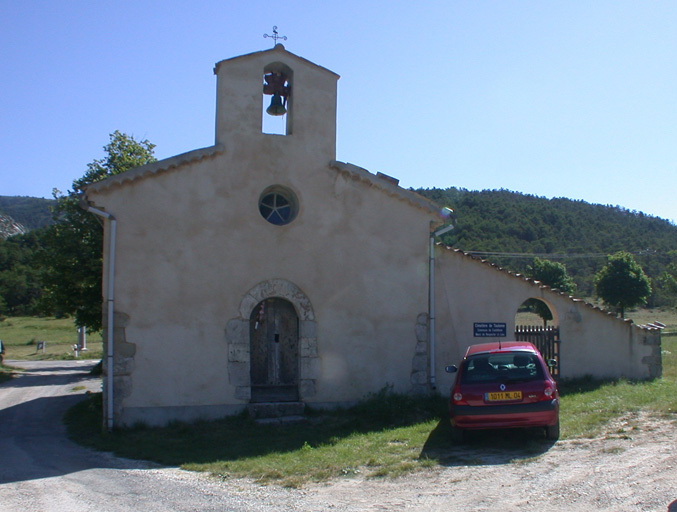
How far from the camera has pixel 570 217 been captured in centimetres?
5369

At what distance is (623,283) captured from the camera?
36.4m

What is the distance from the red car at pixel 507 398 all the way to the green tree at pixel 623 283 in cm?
3052

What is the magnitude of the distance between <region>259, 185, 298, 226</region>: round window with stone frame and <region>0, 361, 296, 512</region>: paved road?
5273 millimetres

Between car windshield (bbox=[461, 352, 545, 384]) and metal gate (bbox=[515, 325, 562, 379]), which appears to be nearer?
car windshield (bbox=[461, 352, 545, 384])

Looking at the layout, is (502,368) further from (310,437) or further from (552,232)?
(552,232)

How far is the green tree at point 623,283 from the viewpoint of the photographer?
119 ft

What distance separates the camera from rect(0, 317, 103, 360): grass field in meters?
36.1

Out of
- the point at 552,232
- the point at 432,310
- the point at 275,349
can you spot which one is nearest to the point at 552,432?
the point at 432,310

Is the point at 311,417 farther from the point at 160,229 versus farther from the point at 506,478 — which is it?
the point at 506,478

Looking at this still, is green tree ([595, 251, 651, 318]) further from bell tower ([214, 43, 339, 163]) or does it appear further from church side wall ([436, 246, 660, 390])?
bell tower ([214, 43, 339, 163])

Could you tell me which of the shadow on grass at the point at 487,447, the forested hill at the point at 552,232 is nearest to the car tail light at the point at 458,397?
the shadow on grass at the point at 487,447

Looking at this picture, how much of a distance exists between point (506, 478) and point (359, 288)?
5.87m

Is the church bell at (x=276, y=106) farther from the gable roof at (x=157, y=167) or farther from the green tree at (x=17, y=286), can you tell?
the green tree at (x=17, y=286)

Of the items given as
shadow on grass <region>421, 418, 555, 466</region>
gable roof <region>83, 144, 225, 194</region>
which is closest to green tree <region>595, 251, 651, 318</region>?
shadow on grass <region>421, 418, 555, 466</region>
